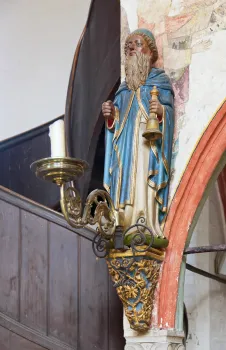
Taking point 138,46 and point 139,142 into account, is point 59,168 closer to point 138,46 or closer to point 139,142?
point 139,142

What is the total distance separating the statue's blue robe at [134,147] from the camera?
435 cm

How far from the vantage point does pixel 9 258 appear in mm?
5352

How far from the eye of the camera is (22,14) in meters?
9.71

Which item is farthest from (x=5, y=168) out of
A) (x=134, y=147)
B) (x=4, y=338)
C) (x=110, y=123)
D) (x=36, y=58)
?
(x=134, y=147)

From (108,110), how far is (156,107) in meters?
0.35

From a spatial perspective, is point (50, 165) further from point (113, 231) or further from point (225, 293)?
point (225, 293)

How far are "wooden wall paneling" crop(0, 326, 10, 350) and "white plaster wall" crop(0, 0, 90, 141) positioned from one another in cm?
435

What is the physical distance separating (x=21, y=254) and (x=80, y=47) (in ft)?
7.49

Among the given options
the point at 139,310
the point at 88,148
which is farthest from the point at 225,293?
the point at 139,310

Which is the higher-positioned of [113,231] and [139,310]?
[113,231]

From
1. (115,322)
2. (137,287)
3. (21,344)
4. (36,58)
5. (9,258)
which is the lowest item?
(21,344)

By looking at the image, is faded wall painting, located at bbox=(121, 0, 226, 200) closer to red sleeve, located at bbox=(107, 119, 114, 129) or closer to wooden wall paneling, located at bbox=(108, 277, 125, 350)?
red sleeve, located at bbox=(107, 119, 114, 129)

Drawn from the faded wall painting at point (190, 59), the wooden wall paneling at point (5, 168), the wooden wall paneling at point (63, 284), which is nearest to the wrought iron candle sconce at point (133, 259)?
the faded wall painting at point (190, 59)

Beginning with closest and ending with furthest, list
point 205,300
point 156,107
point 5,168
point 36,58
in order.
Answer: point 156,107
point 205,300
point 5,168
point 36,58
